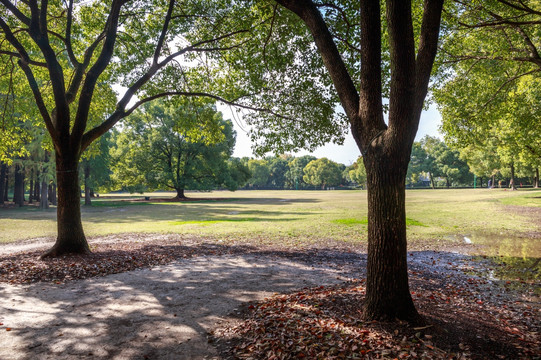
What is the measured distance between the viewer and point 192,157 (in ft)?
152

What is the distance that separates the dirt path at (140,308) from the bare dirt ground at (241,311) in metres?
0.02

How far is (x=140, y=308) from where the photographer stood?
5.64 m

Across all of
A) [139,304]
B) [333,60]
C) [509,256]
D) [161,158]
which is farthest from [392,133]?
[161,158]

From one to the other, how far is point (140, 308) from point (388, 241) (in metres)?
4.55

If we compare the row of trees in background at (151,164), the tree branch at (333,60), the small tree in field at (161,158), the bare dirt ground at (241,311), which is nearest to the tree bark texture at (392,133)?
the tree branch at (333,60)

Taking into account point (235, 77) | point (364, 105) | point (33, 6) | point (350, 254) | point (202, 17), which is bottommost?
point (350, 254)

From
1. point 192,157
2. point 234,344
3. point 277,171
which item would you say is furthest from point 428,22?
point 277,171

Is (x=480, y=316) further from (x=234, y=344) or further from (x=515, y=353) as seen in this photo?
(x=234, y=344)

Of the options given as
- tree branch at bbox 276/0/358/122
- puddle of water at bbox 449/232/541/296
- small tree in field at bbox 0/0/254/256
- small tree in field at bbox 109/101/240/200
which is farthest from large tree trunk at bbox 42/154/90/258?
small tree in field at bbox 109/101/240/200

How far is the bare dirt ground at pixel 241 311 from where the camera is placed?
12.8 feet

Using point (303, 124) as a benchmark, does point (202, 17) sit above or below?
above

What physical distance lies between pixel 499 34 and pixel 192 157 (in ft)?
131

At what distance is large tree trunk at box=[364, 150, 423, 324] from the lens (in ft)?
14.0

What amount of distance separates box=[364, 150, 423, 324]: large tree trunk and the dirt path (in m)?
2.46
